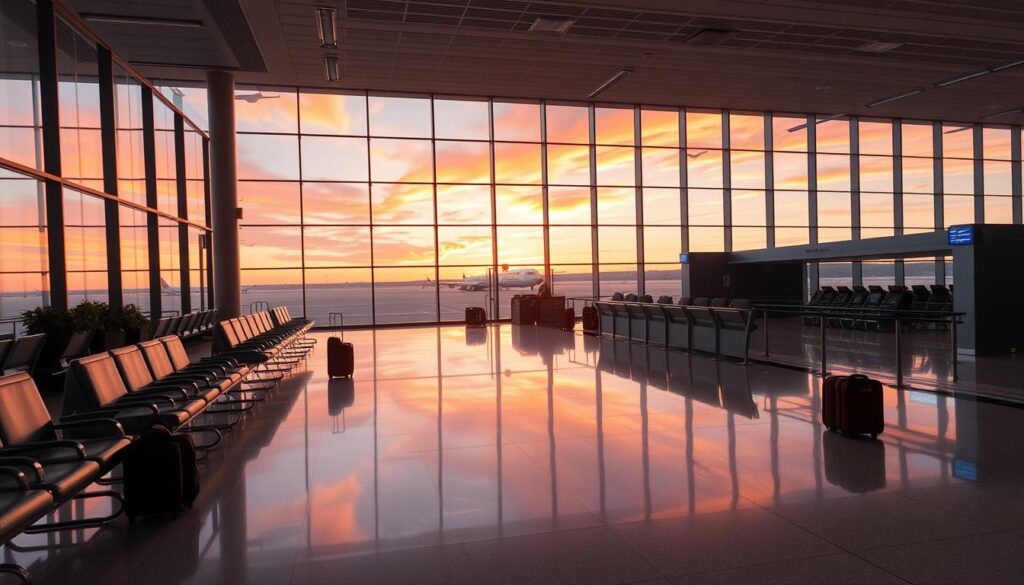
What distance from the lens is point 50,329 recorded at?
29.2 ft

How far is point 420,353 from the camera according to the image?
1286 cm

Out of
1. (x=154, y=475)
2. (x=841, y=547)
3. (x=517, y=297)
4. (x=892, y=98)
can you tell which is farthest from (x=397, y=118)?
(x=841, y=547)

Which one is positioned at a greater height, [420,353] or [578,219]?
[578,219]

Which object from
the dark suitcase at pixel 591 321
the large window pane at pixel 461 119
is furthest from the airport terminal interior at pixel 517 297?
the dark suitcase at pixel 591 321

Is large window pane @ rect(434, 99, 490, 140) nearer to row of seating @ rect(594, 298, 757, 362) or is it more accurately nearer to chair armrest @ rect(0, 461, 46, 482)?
row of seating @ rect(594, 298, 757, 362)

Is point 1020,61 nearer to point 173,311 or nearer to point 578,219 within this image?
point 578,219

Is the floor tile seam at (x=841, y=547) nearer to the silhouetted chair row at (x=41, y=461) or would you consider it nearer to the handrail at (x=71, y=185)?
the silhouetted chair row at (x=41, y=461)

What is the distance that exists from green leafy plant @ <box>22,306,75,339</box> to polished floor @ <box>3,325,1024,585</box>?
3944mm

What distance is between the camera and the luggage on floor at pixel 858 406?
5508mm

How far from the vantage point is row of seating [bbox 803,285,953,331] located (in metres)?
17.1

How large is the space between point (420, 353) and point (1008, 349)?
36.4 feet

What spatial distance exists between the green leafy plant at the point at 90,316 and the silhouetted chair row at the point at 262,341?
6.84ft

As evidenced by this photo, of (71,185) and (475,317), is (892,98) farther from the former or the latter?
(71,185)

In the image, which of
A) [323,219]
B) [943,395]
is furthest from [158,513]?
[323,219]
